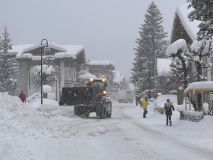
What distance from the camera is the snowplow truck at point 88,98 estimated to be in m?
37.8

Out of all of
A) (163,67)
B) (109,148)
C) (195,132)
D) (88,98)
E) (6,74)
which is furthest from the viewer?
(6,74)

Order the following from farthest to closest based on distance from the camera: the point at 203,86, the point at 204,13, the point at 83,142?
the point at 203,86, the point at 204,13, the point at 83,142

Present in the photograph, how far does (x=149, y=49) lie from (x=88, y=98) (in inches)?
1435

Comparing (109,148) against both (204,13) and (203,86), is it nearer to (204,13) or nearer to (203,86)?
(204,13)

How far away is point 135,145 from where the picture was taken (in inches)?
728

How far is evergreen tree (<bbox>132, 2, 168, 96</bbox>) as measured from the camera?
7112 centimetres

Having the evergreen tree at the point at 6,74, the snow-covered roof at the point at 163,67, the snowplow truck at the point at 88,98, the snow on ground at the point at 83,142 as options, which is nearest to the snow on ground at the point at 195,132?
the snow on ground at the point at 83,142

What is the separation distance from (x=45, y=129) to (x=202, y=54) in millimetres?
18936

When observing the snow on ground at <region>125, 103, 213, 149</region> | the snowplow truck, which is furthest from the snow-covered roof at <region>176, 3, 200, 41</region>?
the snow on ground at <region>125, 103, 213, 149</region>

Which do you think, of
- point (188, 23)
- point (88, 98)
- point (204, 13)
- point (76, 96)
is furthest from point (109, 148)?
point (188, 23)

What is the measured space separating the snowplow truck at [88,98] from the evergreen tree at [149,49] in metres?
30.3

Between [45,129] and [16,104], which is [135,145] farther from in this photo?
[16,104]

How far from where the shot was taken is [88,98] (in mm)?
38531

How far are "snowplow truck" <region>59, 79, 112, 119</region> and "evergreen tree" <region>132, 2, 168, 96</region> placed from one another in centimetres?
3030
